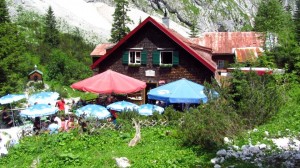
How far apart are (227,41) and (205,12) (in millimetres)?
114488

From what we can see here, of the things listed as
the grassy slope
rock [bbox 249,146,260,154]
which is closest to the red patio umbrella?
the grassy slope

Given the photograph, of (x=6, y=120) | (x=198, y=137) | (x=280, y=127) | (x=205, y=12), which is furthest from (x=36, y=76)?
(x=205, y=12)

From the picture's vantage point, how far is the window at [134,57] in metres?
22.9

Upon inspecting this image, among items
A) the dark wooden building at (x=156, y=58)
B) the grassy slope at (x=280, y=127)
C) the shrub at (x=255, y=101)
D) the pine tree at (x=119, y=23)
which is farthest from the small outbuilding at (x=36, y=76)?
the grassy slope at (x=280, y=127)

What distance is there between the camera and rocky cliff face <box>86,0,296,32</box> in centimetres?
13438

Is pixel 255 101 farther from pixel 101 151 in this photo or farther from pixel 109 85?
pixel 109 85

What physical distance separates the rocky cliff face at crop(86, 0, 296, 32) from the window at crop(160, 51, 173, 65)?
108 meters

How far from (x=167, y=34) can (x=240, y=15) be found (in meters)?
139

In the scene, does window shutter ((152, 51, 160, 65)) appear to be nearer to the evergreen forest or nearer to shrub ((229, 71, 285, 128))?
the evergreen forest

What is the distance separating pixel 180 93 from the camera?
16844 mm

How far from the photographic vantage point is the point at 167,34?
2141 centimetres

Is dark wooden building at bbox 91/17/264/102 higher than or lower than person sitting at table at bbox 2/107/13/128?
higher

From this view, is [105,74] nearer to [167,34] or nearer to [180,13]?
[167,34]

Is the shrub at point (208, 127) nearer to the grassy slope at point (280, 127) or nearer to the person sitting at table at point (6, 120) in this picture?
the grassy slope at point (280, 127)
